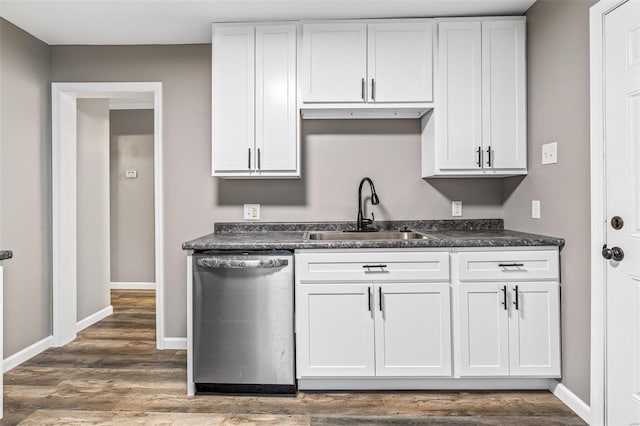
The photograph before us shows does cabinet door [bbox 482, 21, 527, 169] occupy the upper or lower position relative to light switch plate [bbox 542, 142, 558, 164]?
upper

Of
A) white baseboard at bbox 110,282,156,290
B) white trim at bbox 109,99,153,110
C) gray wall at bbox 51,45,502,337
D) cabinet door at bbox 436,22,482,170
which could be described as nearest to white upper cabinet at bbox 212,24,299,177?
gray wall at bbox 51,45,502,337

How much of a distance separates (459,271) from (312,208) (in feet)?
3.95

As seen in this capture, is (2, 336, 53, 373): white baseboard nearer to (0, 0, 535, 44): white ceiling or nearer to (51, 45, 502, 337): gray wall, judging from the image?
A: (51, 45, 502, 337): gray wall

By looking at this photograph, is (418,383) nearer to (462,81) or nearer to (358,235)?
(358,235)

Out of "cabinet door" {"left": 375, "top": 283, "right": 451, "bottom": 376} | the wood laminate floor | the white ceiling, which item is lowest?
the wood laminate floor

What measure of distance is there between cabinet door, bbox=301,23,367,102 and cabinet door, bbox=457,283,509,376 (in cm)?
142

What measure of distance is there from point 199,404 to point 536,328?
76.7 inches

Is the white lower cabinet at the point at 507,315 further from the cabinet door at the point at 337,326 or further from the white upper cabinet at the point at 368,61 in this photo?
the white upper cabinet at the point at 368,61

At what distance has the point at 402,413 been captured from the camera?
2.14 metres

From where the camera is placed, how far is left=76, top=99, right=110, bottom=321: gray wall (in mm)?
3596

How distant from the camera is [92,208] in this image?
380 centimetres

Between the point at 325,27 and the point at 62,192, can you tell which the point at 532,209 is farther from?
the point at 62,192

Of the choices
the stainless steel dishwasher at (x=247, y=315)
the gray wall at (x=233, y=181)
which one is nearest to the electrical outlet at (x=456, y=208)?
the gray wall at (x=233, y=181)
